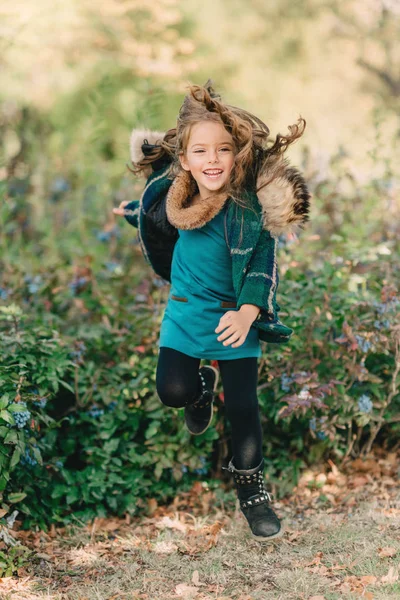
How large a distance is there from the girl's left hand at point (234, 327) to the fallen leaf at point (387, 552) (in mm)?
953

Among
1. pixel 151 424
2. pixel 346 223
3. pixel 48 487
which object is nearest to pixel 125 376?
pixel 151 424

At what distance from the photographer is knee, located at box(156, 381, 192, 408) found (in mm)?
2879

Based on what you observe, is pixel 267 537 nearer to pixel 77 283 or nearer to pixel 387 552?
pixel 387 552

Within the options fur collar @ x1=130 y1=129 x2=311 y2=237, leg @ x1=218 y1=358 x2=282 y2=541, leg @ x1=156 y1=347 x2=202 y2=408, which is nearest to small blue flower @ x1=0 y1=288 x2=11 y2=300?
leg @ x1=156 y1=347 x2=202 y2=408

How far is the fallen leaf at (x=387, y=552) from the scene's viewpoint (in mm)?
2684

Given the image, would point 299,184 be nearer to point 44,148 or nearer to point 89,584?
point 89,584

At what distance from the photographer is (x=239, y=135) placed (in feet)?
9.09

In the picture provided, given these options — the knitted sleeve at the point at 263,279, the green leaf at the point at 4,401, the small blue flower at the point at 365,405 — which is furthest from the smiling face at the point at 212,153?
the small blue flower at the point at 365,405

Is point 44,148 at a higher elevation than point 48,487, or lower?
higher

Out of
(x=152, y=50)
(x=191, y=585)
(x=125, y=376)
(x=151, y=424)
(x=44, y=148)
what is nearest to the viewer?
(x=191, y=585)

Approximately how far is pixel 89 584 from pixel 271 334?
1.17 metres

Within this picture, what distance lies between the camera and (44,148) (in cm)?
811

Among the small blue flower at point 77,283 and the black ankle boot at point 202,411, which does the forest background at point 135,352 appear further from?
the black ankle boot at point 202,411

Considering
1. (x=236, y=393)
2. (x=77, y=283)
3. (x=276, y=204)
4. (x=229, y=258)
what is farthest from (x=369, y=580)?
(x=77, y=283)
